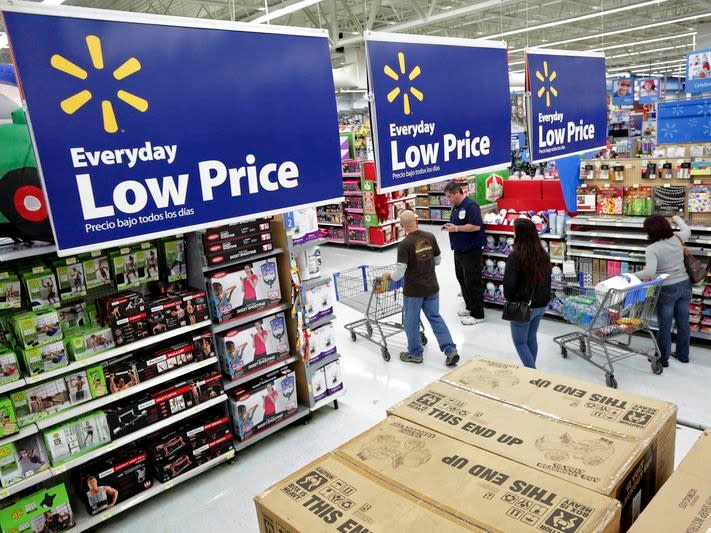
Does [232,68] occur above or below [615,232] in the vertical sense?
above

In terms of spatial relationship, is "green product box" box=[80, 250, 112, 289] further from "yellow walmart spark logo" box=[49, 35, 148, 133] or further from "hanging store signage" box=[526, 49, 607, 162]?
"hanging store signage" box=[526, 49, 607, 162]

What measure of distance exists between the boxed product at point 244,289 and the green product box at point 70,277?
2.96ft

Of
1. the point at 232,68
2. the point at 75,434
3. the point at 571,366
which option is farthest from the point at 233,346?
the point at 571,366

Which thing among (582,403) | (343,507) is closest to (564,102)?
(582,403)

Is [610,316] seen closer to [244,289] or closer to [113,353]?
[244,289]

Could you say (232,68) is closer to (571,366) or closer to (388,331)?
(571,366)

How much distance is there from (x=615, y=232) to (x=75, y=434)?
19.2 ft

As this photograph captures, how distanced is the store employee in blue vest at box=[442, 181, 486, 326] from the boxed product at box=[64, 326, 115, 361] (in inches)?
163

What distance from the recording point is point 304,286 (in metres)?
4.66

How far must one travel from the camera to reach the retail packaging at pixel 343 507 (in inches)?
54.9

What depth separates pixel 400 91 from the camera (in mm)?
2318

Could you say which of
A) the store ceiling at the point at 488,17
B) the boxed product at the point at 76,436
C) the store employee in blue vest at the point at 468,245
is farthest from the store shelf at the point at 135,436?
the store ceiling at the point at 488,17

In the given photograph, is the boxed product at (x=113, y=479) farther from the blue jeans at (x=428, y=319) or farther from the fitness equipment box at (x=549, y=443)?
the blue jeans at (x=428, y=319)

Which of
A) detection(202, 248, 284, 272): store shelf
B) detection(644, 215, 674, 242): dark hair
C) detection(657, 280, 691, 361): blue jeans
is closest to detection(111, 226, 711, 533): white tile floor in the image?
detection(657, 280, 691, 361): blue jeans
